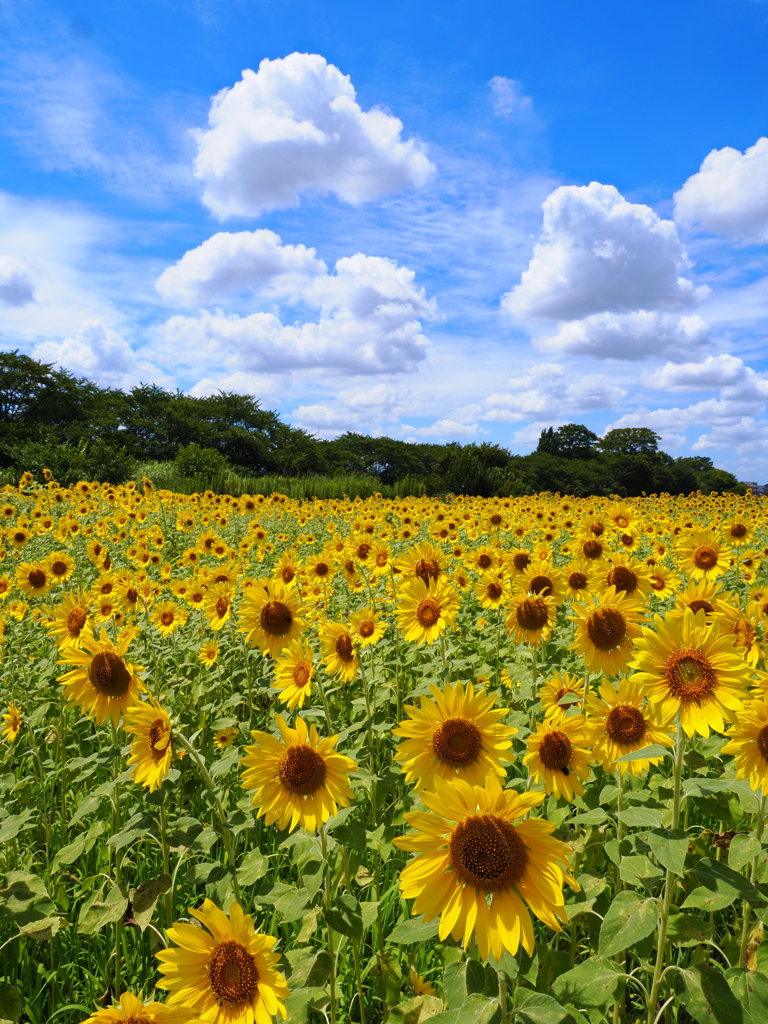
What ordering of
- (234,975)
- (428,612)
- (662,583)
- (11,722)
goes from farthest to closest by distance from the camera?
(662,583)
(11,722)
(428,612)
(234,975)

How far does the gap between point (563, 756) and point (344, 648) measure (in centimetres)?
130

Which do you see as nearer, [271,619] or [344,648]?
[271,619]

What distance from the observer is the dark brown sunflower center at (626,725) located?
2168 millimetres

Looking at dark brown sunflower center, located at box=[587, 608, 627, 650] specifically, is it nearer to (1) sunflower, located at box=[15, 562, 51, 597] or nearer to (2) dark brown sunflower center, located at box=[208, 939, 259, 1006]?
Answer: (2) dark brown sunflower center, located at box=[208, 939, 259, 1006]

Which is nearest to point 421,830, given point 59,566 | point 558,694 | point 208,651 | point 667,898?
point 667,898

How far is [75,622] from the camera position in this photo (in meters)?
3.36

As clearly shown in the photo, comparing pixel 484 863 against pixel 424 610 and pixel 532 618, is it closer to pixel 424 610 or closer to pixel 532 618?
pixel 424 610

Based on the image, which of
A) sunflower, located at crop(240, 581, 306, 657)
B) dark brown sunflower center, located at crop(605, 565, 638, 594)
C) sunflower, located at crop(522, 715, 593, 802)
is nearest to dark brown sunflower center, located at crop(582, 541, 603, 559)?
dark brown sunflower center, located at crop(605, 565, 638, 594)

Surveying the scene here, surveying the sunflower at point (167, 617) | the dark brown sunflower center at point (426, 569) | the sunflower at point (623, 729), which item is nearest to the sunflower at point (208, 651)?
the sunflower at point (167, 617)

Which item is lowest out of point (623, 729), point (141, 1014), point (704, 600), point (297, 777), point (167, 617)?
point (167, 617)

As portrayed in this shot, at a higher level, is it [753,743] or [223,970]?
[753,743]

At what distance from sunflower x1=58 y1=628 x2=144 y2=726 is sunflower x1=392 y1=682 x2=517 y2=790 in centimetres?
131

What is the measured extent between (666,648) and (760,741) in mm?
359

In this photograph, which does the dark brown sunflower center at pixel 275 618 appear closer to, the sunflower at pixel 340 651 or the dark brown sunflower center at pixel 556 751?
the sunflower at pixel 340 651
